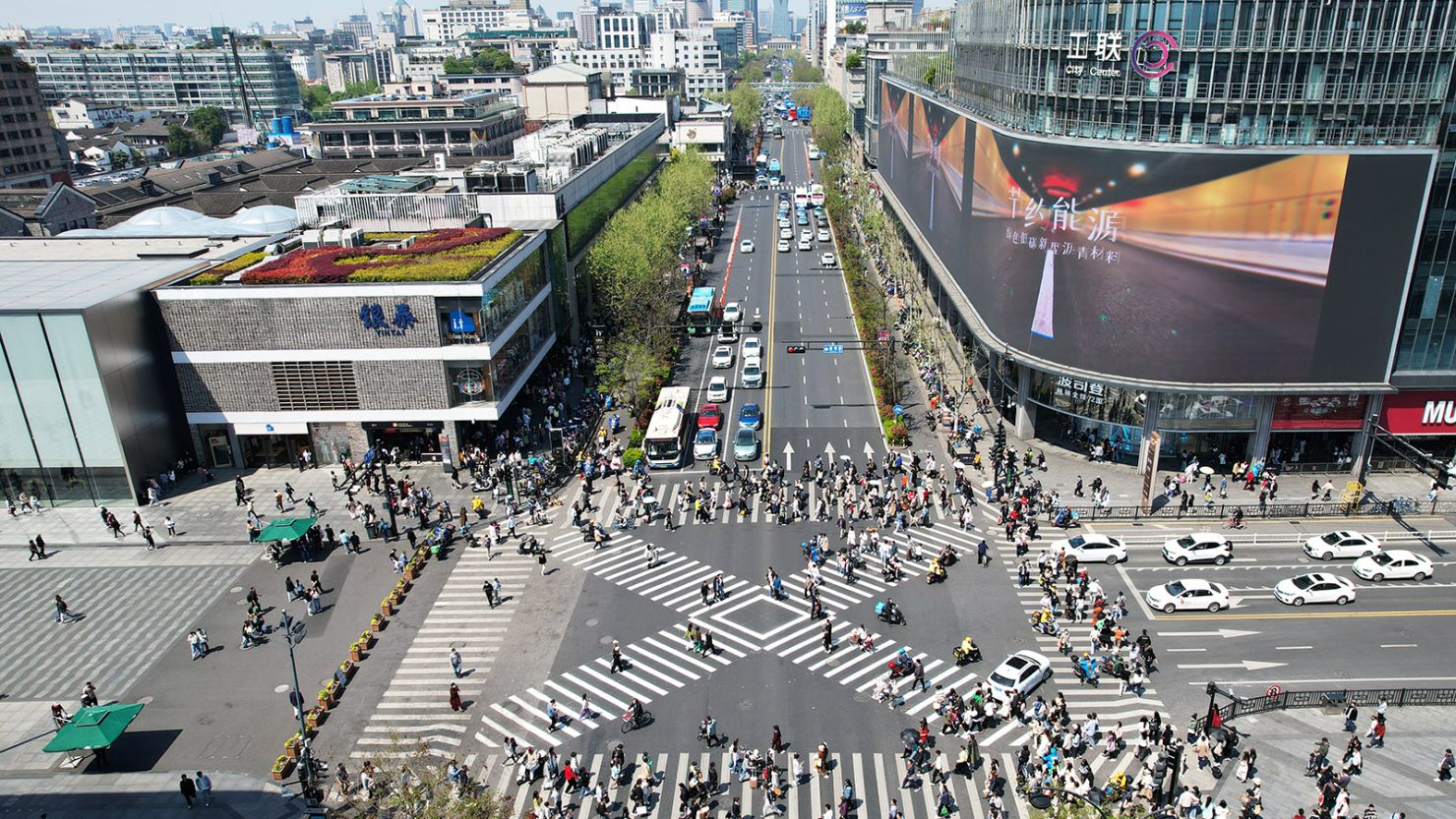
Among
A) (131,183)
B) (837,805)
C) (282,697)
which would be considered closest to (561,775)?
(837,805)

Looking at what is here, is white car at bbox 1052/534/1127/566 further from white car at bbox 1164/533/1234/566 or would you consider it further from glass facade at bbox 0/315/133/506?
glass facade at bbox 0/315/133/506

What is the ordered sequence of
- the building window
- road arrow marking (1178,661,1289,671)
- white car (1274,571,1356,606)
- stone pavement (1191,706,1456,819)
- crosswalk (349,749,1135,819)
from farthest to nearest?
the building window, white car (1274,571,1356,606), road arrow marking (1178,661,1289,671), crosswalk (349,749,1135,819), stone pavement (1191,706,1456,819)

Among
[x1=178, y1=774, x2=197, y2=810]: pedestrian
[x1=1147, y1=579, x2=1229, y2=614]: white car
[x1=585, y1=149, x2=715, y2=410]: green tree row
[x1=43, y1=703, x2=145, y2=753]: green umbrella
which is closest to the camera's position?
[x1=178, y1=774, x2=197, y2=810]: pedestrian

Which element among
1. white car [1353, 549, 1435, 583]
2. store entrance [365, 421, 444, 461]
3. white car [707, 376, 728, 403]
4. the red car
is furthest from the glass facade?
white car [1353, 549, 1435, 583]

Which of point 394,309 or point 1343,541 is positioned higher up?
point 394,309

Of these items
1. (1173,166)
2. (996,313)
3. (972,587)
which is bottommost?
(972,587)

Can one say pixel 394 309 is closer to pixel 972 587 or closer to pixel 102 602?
pixel 102 602

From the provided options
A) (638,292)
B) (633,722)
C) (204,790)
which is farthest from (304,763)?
(638,292)

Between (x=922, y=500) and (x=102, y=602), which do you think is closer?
(x=102, y=602)

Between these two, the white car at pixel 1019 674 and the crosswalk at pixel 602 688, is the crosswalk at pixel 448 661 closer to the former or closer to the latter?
the crosswalk at pixel 602 688
